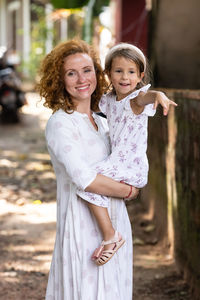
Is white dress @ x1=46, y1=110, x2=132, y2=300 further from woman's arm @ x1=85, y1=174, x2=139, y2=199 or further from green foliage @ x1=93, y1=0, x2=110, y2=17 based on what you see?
green foliage @ x1=93, y1=0, x2=110, y2=17

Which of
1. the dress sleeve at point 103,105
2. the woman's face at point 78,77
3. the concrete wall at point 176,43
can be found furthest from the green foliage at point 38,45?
the woman's face at point 78,77

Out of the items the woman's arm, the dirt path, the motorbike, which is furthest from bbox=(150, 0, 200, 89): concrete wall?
the motorbike

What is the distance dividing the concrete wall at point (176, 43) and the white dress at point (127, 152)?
371 centimetres

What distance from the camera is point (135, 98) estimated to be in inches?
90.3

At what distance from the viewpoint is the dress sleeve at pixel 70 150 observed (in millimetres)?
2191

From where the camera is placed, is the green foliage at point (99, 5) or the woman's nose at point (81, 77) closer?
the woman's nose at point (81, 77)

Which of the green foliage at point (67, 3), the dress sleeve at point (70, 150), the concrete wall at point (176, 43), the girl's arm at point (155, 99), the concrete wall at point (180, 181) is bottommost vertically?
the concrete wall at point (180, 181)

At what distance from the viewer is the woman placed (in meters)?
2.33

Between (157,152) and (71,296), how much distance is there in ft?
8.60

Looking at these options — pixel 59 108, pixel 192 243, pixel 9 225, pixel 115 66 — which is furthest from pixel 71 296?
pixel 9 225

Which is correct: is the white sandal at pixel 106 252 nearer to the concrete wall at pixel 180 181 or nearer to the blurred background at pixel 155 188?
the blurred background at pixel 155 188

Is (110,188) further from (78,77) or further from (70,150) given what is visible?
(78,77)

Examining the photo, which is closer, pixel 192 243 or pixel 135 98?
pixel 135 98

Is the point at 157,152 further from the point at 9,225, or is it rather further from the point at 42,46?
the point at 42,46
